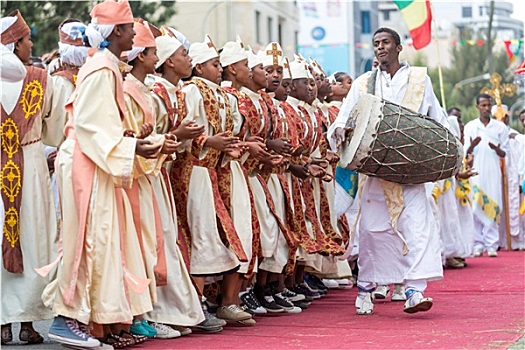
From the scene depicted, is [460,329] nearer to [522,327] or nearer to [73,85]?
[522,327]

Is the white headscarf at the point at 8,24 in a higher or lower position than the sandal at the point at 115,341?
higher

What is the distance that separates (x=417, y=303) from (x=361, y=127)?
1323mm

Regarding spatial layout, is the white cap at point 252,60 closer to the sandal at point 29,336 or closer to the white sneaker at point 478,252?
the sandal at point 29,336

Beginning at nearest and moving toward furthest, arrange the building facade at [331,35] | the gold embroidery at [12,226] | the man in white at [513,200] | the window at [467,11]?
the gold embroidery at [12,226] → the man in white at [513,200] → the building facade at [331,35] → the window at [467,11]

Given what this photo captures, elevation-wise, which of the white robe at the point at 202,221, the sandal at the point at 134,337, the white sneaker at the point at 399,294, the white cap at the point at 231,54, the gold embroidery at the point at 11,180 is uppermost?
the white cap at the point at 231,54

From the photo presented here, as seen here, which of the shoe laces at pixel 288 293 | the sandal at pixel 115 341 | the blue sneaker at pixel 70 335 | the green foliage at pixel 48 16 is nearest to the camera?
the blue sneaker at pixel 70 335

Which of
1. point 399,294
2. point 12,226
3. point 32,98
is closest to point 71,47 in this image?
point 32,98

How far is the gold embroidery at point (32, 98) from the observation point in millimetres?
7285

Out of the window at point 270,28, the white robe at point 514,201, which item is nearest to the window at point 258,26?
the window at point 270,28

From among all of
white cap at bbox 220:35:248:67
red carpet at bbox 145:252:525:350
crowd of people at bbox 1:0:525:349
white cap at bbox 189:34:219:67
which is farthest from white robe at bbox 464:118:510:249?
white cap at bbox 189:34:219:67

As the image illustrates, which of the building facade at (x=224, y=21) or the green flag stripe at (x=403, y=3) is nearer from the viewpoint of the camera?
the green flag stripe at (x=403, y=3)

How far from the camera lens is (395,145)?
8.44m

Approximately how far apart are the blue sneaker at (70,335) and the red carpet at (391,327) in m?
0.49

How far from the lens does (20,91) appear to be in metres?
7.26
